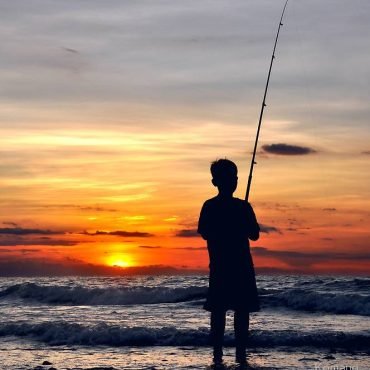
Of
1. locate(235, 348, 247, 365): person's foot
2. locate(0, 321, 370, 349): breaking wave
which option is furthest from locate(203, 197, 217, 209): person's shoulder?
locate(0, 321, 370, 349): breaking wave

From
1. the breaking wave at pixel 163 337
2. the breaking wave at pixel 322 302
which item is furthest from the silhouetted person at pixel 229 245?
the breaking wave at pixel 322 302

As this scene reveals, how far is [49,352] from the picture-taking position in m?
9.06

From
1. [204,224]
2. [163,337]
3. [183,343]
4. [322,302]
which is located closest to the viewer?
[204,224]

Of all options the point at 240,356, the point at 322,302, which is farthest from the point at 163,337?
the point at 322,302

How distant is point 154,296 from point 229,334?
13726 millimetres

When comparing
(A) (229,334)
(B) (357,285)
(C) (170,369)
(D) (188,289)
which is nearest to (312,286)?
(B) (357,285)

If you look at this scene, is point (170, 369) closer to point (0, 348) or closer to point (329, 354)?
point (329, 354)

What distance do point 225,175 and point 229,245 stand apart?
0.60 m

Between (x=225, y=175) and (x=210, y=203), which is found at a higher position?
(x=225, y=175)

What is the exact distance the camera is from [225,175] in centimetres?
574

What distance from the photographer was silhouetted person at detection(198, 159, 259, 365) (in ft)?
18.7

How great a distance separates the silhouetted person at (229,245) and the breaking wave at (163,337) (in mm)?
3835

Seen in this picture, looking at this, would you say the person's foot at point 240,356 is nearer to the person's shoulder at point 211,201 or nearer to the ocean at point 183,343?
the ocean at point 183,343

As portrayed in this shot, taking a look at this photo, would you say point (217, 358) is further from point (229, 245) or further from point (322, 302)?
point (322, 302)
